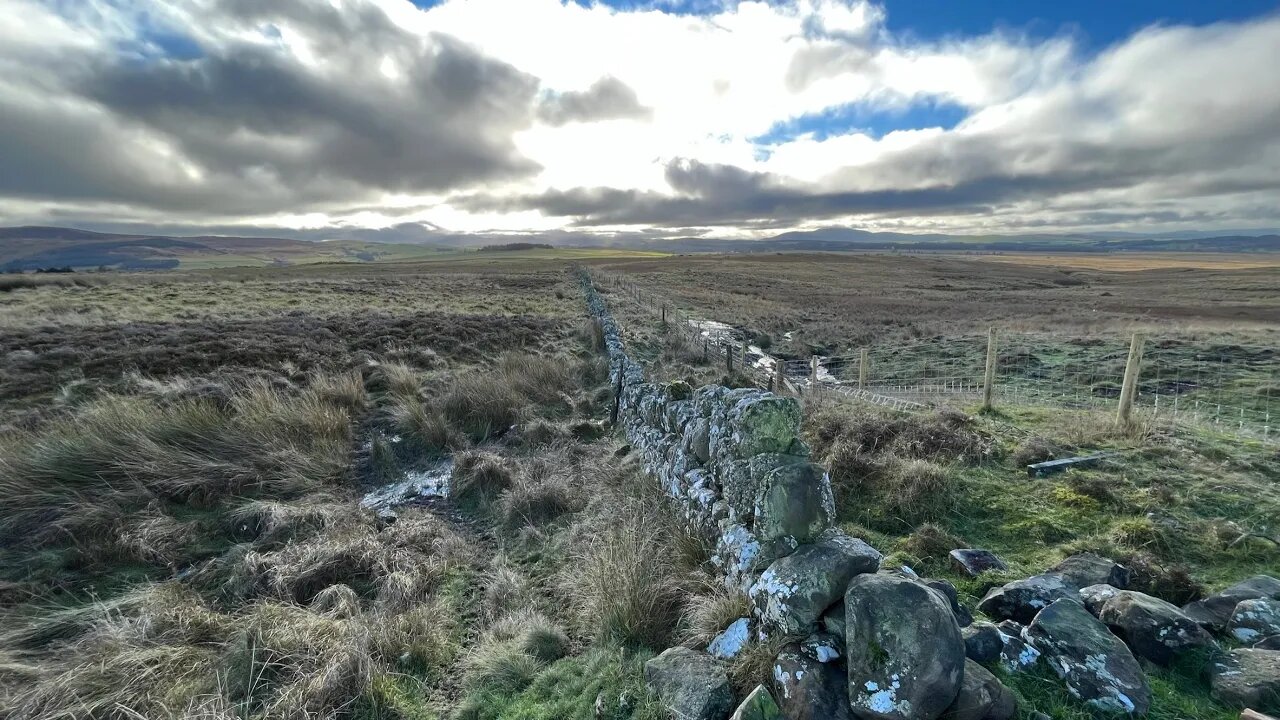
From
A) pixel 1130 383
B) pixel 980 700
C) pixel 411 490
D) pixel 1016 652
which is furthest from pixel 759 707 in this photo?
pixel 1130 383

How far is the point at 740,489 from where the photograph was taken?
14.3 ft

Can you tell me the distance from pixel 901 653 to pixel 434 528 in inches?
205

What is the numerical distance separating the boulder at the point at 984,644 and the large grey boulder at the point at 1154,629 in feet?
2.76

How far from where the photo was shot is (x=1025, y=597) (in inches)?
149

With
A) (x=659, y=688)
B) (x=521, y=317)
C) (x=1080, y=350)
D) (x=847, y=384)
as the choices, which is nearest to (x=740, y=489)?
(x=659, y=688)

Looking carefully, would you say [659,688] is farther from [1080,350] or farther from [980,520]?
[1080,350]

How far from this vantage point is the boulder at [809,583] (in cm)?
312

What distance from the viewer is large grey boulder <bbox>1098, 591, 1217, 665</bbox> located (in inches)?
126

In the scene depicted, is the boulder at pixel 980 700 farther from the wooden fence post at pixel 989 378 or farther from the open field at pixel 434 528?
the wooden fence post at pixel 989 378

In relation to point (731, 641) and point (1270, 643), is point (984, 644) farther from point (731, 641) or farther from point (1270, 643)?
point (1270, 643)

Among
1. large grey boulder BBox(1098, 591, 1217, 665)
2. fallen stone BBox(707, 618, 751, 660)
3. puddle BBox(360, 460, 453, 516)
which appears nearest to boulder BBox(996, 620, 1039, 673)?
large grey boulder BBox(1098, 591, 1217, 665)

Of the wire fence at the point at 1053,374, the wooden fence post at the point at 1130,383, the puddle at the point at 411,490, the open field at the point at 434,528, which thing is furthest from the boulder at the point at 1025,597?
the wire fence at the point at 1053,374

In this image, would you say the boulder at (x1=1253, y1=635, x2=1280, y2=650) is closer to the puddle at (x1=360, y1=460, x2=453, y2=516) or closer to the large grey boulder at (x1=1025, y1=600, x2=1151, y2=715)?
the large grey boulder at (x1=1025, y1=600, x2=1151, y2=715)

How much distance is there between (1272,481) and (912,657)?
23.4 ft
